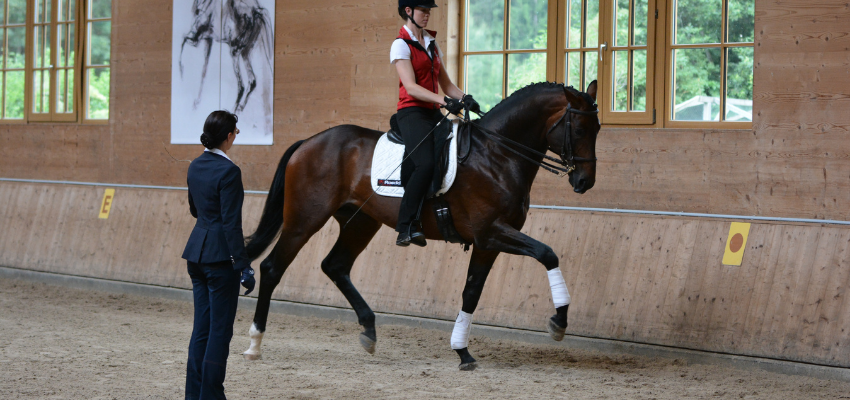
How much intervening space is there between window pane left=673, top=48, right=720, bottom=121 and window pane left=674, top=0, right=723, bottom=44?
84 millimetres

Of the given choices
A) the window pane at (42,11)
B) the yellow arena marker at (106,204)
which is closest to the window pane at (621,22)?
the yellow arena marker at (106,204)

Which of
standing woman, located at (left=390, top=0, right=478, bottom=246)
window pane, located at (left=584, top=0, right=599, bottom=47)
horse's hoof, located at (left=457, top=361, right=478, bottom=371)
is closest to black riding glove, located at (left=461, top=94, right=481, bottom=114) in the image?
standing woman, located at (left=390, top=0, right=478, bottom=246)

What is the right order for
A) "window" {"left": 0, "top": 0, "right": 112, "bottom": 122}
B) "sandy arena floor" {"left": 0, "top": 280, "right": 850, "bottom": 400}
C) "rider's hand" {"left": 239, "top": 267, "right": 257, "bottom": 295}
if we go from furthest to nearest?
1. "window" {"left": 0, "top": 0, "right": 112, "bottom": 122}
2. "sandy arena floor" {"left": 0, "top": 280, "right": 850, "bottom": 400}
3. "rider's hand" {"left": 239, "top": 267, "right": 257, "bottom": 295}

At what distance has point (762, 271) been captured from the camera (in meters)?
5.15

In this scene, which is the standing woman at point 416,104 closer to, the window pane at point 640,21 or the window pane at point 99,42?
the window pane at point 640,21

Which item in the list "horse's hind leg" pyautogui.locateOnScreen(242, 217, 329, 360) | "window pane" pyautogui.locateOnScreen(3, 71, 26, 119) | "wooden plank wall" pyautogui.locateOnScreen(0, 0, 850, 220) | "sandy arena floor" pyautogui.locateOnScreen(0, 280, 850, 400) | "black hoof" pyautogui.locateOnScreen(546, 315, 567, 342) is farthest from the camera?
"window pane" pyautogui.locateOnScreen(3, 71, 26, 119)

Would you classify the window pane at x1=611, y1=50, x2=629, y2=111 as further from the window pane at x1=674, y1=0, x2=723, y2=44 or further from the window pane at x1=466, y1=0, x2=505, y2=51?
the window pane at x1=466, y1=0, x2=505, y2=51

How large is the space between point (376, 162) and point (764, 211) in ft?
8.51

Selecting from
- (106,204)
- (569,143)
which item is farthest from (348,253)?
(106,204)

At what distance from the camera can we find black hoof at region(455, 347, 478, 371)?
495 cm

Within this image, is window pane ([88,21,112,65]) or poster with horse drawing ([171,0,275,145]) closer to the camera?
poster with horse drawing ([171,0,275,145])

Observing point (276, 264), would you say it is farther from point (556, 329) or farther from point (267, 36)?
point (267, 36)

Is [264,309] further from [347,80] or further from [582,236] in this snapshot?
[347,80]

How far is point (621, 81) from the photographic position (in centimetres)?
622
